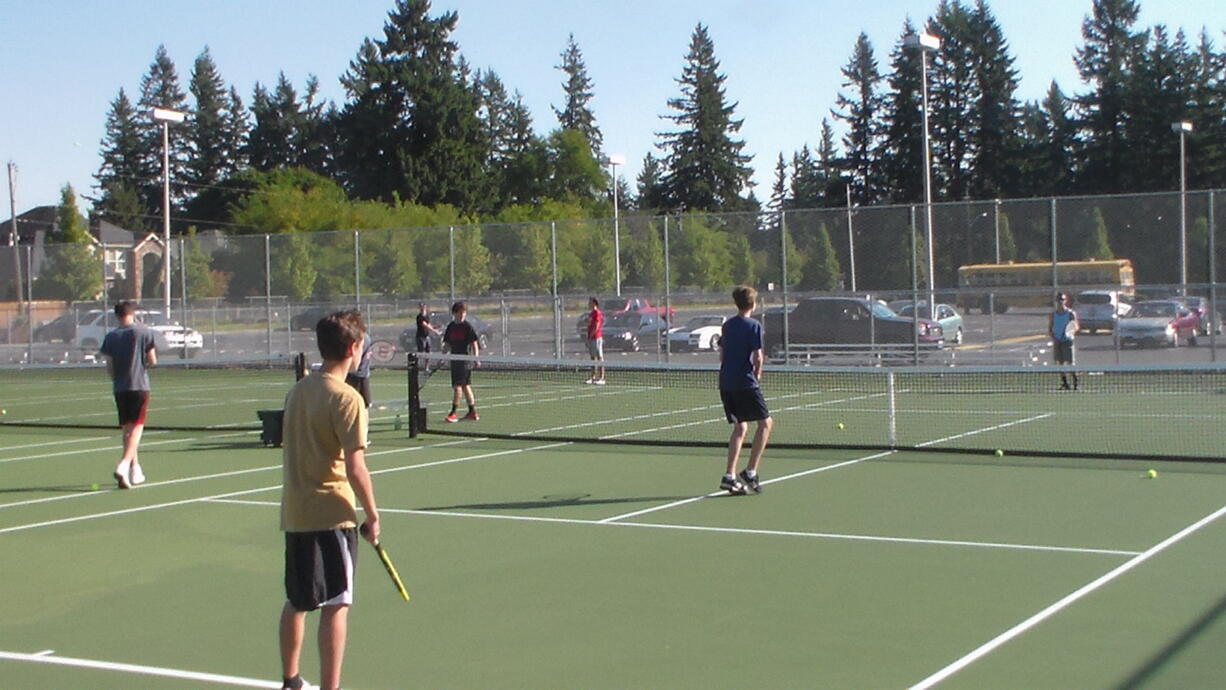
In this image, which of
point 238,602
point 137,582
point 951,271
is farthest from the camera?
point 951,271

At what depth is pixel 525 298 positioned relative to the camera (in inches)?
1203

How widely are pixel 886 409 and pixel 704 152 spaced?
2941 inches

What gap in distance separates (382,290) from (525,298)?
15.5 feet

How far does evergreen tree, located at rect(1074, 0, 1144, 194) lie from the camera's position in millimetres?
71562

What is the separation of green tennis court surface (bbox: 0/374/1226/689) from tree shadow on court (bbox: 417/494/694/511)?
40 mm

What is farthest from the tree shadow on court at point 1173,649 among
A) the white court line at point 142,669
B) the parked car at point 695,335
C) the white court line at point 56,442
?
the parked car at point 695,335

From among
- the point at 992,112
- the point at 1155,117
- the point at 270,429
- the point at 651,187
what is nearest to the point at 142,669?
the point at 270,429

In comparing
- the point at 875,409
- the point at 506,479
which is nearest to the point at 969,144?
the point at 875,409

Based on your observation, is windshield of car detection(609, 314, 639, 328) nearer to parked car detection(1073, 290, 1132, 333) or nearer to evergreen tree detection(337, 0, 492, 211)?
parked car detection(1073, 290, 1132, 333)

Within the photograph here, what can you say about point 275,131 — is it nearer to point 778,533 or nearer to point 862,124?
point 862,124

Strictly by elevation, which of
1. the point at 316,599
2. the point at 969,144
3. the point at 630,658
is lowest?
the point at 630,658

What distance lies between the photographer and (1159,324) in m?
24.7

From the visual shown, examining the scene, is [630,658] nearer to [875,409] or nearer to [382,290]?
[875,409]

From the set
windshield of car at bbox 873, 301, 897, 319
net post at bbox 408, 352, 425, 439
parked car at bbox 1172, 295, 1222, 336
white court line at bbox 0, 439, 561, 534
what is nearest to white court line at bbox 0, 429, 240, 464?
net post at bbox 408, 352, 425, 439
